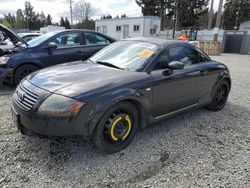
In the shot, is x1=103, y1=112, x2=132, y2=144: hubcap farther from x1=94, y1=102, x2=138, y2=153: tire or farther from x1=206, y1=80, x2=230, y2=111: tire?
x1=206, y1=80, x2=230, y2=111: tire

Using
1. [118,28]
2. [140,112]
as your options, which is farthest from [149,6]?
[140,112]

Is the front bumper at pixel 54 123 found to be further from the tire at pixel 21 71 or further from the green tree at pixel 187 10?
the green tree at pixel 187 10

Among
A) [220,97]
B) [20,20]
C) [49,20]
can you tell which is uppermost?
[49,20]

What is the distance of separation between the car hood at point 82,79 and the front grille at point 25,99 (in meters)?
0.14

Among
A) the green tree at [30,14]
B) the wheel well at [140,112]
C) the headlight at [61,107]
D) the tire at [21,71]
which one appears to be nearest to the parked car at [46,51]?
the tire at [21,71]

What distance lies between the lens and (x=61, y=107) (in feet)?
7.30

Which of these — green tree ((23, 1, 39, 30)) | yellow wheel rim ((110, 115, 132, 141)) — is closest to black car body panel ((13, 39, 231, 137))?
yellow wheel rim ((110, 115, 132, 141))

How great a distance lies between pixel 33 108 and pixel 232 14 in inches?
2224

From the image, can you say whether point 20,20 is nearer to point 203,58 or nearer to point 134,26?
point 134,26

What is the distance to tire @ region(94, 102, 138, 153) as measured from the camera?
2.51 meters

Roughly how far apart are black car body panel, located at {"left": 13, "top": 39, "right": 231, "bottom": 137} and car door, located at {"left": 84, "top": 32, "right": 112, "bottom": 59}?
8.80 feet

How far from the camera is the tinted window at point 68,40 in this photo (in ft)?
18.8

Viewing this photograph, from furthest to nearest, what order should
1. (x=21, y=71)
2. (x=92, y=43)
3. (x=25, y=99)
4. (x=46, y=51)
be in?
(x=92, y=43), (x=46, y=51), (x=21, y=71), (x=25, y=99)

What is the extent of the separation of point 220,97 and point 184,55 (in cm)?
147
